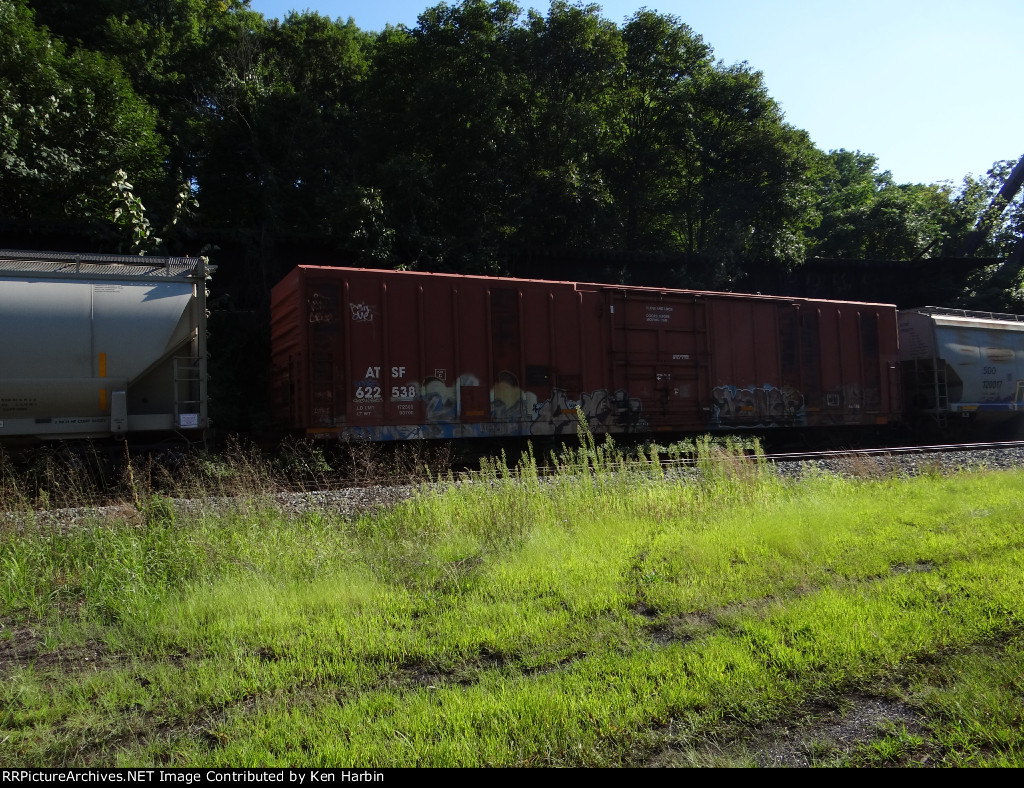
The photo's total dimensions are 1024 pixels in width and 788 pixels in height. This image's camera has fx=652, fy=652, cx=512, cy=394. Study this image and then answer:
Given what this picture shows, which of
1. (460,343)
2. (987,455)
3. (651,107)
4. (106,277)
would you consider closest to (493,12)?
(651,107)

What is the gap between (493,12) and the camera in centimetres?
2166

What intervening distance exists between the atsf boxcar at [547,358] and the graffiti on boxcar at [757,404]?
32 millimetres

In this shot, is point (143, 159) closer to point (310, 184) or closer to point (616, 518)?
point (310, 184)

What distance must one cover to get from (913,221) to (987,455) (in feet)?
70.1

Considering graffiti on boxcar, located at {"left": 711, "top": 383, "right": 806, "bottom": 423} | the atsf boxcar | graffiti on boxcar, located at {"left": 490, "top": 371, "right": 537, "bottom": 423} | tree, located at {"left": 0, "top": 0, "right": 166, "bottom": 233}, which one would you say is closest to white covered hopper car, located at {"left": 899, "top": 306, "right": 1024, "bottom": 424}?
the atsf boxcar

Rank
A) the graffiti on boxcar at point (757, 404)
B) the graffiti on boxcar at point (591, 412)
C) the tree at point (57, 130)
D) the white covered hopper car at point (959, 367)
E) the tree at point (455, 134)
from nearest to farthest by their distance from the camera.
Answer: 1. the graffiti on boxcar at point (591, 412)
2. the graffiti on boxcar at point (757, 404)
3. the tree at point (57, 130)
4. the white covered hopper car at point (959, 367)
5. the tree at point (455, 134)

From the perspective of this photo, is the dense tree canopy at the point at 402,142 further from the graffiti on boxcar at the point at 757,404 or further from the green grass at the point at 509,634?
the green grass at the point at 509,634

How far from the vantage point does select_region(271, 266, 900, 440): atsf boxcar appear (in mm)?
10883

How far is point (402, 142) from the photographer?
21.9 m

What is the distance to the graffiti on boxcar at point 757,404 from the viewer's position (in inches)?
→ 559

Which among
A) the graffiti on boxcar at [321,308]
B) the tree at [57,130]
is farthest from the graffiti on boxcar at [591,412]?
the tree at [57,130]

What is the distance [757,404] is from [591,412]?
439 cm

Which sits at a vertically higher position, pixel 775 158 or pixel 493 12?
pixel 493 12

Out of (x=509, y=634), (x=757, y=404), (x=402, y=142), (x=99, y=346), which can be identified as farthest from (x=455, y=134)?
(x=509, y=634)
